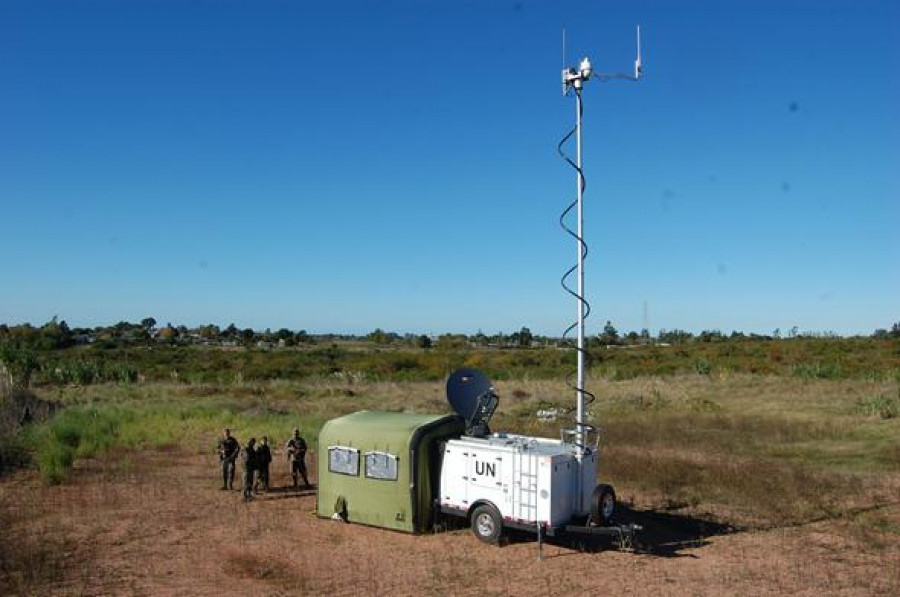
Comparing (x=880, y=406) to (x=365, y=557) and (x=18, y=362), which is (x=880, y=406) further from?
(x=18, y=362)

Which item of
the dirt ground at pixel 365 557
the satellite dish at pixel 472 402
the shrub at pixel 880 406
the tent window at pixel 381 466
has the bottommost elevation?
the dirt ground at pixel 365 557

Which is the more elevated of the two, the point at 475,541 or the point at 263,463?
the point at 263,463

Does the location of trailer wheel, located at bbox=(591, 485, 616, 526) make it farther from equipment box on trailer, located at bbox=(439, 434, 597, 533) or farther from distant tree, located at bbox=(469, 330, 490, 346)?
distant tree, located at bbox=(469, 330, 490, 346)

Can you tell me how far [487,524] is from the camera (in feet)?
46.4

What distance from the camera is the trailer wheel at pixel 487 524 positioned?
13883 mm

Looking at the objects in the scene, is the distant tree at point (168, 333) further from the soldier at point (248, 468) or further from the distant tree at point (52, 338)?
the soldier at point (248, 468)

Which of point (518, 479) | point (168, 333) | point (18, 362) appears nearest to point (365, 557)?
point (518, 479)

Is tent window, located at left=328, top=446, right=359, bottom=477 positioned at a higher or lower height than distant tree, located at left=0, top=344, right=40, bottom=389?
lower

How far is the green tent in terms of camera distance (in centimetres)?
1466

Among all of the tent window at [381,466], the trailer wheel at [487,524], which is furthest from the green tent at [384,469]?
the trailer wheel at [487,524]

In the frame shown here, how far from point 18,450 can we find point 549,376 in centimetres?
4178

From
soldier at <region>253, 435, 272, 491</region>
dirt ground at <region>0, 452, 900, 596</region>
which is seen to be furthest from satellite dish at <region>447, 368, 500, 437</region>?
soldier at <region>253, 435, 272, 491</region>

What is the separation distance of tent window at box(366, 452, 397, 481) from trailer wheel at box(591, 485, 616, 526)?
12.6 ft

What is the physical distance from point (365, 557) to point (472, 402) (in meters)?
3.81
